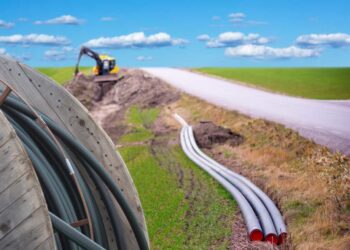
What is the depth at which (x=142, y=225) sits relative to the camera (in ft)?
19.8

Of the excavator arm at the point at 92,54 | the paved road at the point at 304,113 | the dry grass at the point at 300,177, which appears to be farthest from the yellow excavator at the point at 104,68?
the dry grass at the point at 300,177

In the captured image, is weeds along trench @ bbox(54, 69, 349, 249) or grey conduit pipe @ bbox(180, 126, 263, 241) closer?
grey conduit pipe @ bbox(180, 126, 263, 241)

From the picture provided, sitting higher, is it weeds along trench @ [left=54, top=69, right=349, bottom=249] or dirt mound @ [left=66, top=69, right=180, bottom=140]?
dirt mound @ [left=66, top=69, right=180, bottom=140]

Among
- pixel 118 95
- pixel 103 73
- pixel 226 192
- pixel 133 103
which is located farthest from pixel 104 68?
pixel 226 192

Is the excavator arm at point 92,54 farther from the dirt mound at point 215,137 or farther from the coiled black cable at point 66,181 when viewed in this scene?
the coiled black cable at point 66,181

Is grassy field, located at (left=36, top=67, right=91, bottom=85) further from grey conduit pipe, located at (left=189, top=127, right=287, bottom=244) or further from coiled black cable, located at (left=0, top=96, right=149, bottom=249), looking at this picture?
coiled black cable, located at (left=0, top=96, right=149, bottom=249)

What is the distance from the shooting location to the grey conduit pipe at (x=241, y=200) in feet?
27.1

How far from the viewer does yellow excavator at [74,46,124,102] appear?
113ft

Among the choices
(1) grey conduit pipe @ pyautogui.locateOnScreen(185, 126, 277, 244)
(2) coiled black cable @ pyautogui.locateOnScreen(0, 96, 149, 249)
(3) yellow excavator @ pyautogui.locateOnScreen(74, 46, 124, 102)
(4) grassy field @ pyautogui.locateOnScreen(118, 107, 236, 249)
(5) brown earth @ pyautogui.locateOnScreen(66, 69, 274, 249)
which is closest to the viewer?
(2) coiled black cable @ pyautogui.locateOnScreen(0, 96, 149, 249)

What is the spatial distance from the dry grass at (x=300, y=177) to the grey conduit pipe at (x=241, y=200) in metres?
0.59

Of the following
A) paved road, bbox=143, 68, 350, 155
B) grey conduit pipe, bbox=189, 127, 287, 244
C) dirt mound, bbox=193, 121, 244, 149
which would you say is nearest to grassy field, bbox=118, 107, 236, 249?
grey conduit pipe, bbox=189, 127, 287, 244

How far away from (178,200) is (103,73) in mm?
26815

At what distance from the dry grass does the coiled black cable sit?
346 centimetres

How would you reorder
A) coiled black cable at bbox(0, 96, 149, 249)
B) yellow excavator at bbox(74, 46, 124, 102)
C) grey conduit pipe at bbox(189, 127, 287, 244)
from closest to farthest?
1. coiled black cable at bbox(0, 96, 149, 249)
2. grey conduit pipe at bbox(189, 127, 287, 244)
3. yellow excavator at bbox(74, 46, 124, 102)
